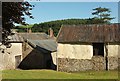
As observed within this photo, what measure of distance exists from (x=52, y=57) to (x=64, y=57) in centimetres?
521

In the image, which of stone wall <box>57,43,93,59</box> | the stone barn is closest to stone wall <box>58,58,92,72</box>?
the stone barn

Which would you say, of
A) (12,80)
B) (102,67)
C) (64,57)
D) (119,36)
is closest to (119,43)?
(119,36)

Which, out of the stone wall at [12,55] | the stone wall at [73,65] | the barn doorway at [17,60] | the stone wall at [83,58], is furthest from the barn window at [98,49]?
the barn doorway at [17,60]

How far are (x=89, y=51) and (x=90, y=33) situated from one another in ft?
8.80

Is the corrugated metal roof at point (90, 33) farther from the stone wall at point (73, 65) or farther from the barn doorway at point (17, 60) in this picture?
the barn doorway at point (17, 60)

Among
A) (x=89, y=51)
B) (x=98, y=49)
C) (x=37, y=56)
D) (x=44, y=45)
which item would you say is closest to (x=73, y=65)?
(x=89, y=51)

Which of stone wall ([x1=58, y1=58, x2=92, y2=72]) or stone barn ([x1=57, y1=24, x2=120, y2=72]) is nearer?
stone barn ([x1=57, y1=24, x2=120, y2=72])

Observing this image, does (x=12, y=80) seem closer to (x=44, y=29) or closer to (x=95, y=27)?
(x=95, y=27)

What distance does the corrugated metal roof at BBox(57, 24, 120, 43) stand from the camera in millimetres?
33531

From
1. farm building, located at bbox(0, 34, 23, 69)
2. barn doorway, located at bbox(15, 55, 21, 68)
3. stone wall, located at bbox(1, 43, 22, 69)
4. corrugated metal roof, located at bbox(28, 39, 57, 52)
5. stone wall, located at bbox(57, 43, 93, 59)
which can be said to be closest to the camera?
stone wall, located at bbox(57, 43, 93, 59)

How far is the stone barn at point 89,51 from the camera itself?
108 ft

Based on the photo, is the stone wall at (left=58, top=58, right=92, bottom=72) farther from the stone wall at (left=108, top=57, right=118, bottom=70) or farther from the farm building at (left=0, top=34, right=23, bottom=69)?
the farm building at (left=0, top=34, right=23, bottom=69)

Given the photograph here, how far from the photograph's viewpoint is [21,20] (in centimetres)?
1173

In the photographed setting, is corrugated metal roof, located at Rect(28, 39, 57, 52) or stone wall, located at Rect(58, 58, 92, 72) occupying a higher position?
corrugated metal roof, located at Rect(28, 39, 57, 52)
